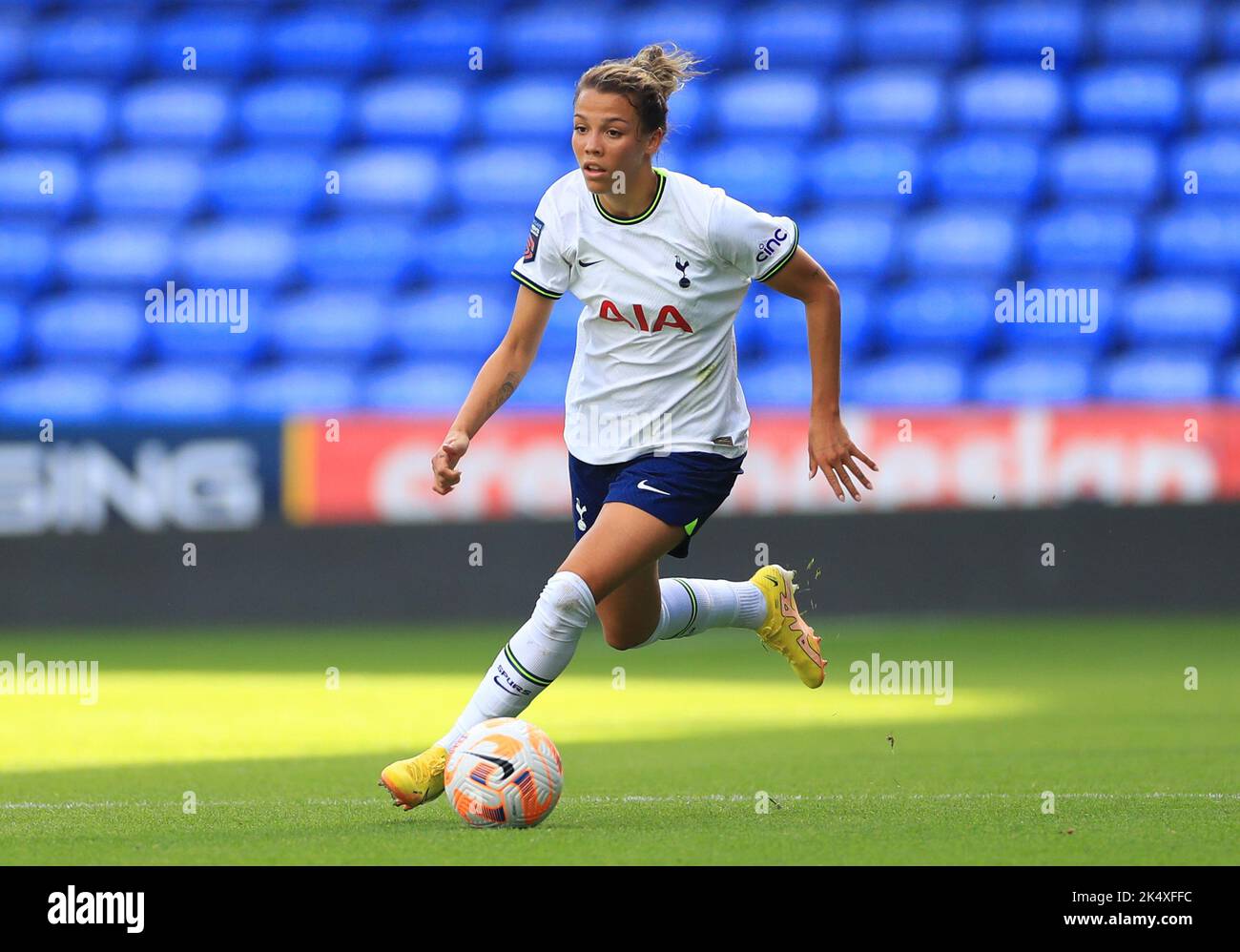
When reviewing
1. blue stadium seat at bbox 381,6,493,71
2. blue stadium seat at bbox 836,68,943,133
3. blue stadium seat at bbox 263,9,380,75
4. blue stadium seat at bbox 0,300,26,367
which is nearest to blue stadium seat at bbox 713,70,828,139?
blue stadium seat at bbox 836,68,943,133

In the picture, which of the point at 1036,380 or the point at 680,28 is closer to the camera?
the point at 1036,380

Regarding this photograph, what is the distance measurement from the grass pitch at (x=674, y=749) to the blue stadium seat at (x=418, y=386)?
3.16 meters

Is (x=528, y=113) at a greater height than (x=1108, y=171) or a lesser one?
greater

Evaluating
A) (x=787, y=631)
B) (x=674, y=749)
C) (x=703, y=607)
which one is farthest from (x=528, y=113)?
(x=703, y=607)

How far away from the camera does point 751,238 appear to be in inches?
213

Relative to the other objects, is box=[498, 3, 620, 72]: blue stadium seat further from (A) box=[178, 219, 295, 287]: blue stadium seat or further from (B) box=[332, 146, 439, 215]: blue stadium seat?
(A) box=[178, 219, 295, 287]: blue stadium seat

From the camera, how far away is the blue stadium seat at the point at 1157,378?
14.3 metres

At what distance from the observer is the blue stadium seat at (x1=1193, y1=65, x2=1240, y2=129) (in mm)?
16297

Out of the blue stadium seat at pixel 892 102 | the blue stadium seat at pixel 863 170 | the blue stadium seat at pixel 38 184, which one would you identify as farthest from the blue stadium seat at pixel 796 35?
the blue stadium seat at pixel 38 184

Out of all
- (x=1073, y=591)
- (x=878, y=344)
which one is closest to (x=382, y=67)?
(x=878, y=344)

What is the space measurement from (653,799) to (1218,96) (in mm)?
12626

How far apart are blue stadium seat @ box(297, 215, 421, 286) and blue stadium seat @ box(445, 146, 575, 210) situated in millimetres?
608

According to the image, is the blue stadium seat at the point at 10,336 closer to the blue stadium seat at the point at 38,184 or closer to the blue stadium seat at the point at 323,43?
the blue stadium seat at the point at 38,184

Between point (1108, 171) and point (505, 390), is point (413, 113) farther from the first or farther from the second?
point (505, 390)
